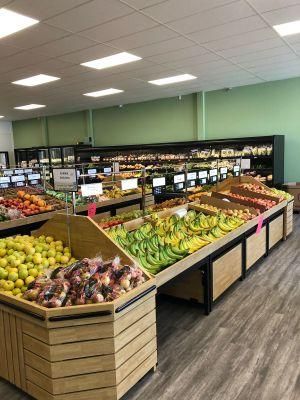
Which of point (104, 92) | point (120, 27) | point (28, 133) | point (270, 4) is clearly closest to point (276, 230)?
point (270, 4)

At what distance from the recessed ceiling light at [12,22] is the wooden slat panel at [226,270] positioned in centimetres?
371

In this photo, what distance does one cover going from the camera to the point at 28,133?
1558 centimetres

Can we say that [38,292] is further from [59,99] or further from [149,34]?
[59,99]

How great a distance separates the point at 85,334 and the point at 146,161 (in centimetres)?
935

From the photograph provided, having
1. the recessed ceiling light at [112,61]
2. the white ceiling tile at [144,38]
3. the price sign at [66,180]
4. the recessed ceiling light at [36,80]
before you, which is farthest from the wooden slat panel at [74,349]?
the recessed ceiling light at [36,80]

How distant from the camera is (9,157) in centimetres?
1609

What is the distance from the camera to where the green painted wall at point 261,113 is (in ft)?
29.6

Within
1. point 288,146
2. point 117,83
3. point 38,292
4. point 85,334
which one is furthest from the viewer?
point 288,146

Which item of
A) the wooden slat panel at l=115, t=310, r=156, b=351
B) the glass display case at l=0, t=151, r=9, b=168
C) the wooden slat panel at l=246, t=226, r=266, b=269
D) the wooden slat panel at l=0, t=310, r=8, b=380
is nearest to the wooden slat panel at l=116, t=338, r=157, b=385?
the wooden slat panel at l=115, t=310, r=156, b=351

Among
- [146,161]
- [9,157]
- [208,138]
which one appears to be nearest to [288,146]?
[208,138]

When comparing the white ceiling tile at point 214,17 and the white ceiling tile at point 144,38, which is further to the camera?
the white ceiling tile at point 144,38

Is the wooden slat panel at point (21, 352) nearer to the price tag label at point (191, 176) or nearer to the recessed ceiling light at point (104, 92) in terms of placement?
the price tag label at point (191, 176)

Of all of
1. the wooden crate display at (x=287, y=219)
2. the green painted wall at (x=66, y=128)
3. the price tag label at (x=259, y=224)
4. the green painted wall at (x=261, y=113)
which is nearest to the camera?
the price tag label at (x=259, y=224)

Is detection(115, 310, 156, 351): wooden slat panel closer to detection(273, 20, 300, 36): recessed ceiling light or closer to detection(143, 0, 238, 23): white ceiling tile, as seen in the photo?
detection(143, 0, 238, 23): white ceiling tile
